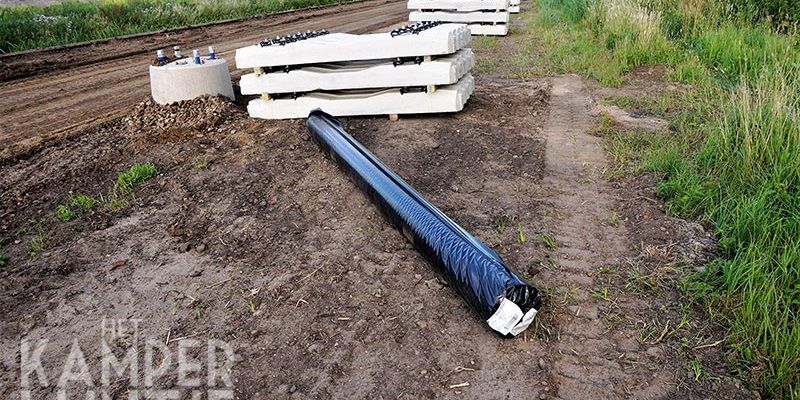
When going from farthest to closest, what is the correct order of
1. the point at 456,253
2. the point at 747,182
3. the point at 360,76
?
the point at 360,76, the point at 747,182, the point at 456,253

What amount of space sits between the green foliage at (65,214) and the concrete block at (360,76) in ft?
7.58

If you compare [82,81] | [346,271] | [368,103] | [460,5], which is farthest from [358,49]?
[460,5]

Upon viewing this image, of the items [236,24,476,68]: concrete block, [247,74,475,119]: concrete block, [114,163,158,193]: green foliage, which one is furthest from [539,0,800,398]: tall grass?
[114,163,158,193]: green foliage

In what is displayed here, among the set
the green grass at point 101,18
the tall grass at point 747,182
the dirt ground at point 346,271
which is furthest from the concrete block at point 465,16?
the dirt ground at point 346,271

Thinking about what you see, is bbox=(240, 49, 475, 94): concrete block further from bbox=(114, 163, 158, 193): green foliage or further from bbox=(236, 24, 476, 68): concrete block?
bbox=(114, 163, 158, 193): green foliage

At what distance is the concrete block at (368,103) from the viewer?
5.50 m

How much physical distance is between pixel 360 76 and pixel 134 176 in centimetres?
234

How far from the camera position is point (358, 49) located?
5.25 m

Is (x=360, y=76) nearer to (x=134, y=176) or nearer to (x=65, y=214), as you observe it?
(x=134, y=176)

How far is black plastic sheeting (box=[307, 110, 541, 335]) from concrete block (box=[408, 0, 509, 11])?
8.78 metres

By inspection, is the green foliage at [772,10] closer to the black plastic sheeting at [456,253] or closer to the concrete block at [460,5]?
the concrete block at [460,5]

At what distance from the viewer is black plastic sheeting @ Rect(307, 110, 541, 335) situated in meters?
2.44

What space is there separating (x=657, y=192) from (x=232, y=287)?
9.63 feet

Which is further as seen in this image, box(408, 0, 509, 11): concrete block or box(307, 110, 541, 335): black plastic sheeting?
box(408, 0, 509, 11): concrete block
